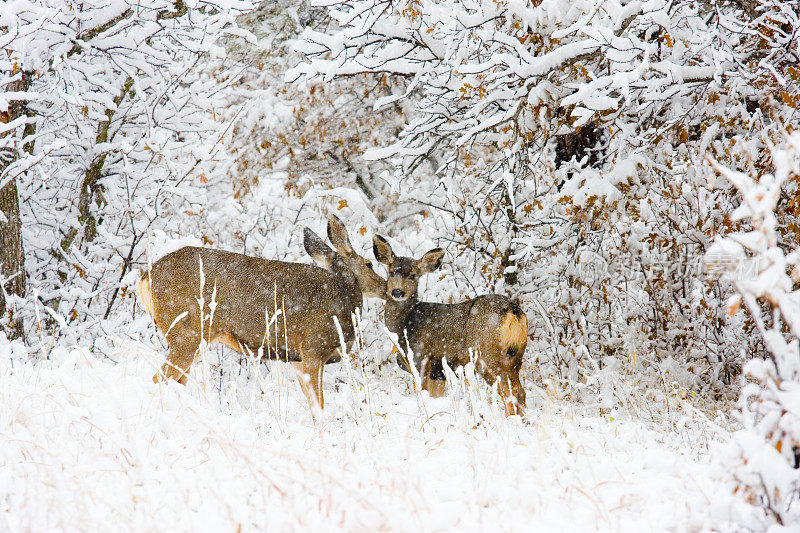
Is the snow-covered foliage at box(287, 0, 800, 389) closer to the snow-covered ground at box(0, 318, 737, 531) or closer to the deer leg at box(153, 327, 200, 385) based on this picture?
the deer leg at box(153, 327, 200, 385)

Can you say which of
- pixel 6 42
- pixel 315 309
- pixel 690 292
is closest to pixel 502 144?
pixel 690 292

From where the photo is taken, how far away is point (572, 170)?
7859mm

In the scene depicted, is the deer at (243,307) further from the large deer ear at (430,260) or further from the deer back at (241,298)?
the large deer ear at (430,260)

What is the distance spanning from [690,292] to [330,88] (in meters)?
7.37

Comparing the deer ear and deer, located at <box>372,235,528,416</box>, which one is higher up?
the deer ear

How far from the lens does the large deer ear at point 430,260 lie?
688cm

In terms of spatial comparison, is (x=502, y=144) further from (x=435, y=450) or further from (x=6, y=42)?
(x=435, y=450)

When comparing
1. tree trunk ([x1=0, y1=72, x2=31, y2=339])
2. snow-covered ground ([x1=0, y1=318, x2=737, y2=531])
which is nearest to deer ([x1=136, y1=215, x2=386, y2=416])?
snow-covered ground ([x1=0, y1=318, x2=737, y2=531])

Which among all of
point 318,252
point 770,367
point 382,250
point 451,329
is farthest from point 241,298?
point 770,367

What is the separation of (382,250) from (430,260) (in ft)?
1.57

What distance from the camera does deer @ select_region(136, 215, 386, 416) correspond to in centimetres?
560

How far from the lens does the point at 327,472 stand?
259 centimetres

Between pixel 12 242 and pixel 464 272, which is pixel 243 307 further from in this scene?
pixel 464 272

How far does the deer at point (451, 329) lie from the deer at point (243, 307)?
71cm
